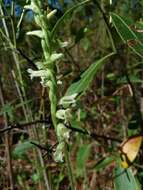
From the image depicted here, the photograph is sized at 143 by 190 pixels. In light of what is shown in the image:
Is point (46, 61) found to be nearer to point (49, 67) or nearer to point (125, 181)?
point (49, 67)

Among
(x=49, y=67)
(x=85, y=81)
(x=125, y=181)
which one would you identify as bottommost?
(x=125, y=181)

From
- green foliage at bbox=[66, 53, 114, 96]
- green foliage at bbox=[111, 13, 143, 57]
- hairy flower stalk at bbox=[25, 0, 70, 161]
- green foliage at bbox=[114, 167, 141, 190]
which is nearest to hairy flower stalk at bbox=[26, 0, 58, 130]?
hairy flower stalk at bbox=[25, 0, 70, 161]

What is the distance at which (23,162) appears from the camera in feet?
12.9

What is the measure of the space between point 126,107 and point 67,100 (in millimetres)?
2434

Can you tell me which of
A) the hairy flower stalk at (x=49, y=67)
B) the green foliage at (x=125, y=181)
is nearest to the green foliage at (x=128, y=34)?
the hairy flower stalk at (x=49, y=67)

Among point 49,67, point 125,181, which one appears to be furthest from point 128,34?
point 125,181

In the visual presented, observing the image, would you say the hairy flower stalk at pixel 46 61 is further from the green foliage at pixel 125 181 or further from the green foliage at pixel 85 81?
the green foliage at pixel 125 181

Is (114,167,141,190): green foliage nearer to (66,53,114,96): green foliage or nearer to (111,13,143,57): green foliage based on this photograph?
(66,53,114,96): green foliage

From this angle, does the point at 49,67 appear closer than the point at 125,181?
Yes

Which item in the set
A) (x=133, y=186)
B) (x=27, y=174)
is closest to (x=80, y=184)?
(x=27, y=174)

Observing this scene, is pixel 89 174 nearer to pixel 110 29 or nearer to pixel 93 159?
pixel 93 159

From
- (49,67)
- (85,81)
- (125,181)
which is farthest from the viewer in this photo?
(125,181)

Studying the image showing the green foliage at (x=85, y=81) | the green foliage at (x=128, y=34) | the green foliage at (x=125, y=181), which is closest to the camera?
the green foliage at (x=128, y=34)

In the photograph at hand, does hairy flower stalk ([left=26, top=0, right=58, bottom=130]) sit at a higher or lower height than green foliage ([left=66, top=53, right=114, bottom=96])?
higher
